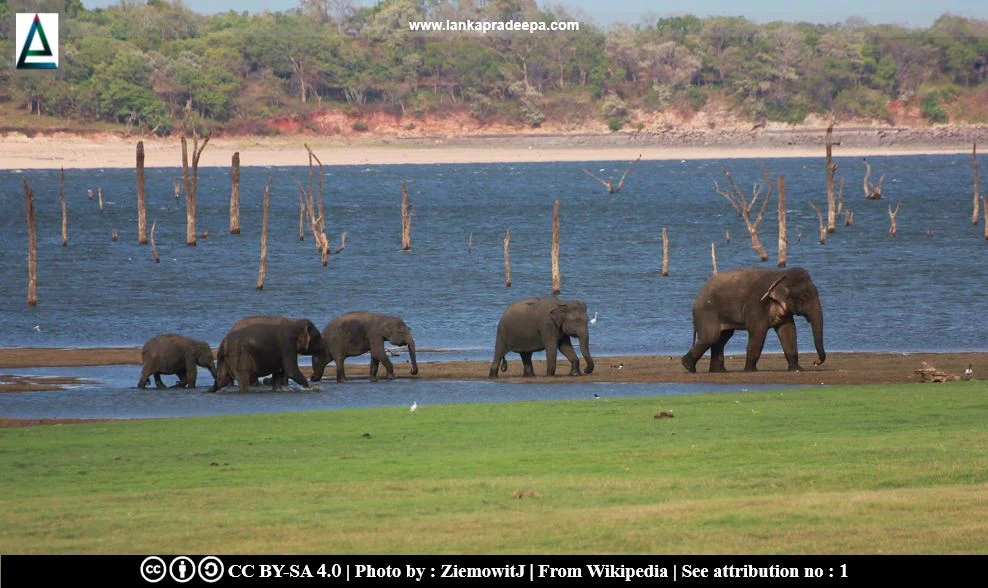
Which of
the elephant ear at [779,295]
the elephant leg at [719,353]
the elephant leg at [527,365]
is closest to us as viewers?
the elephant ear at [779,295]

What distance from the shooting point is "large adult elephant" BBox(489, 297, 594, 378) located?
29.2 m

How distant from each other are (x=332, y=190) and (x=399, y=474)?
125212mm

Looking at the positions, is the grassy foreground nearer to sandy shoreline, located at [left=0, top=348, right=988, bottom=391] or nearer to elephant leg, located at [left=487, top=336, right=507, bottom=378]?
sandy shoreline, located at [left=0, top=348, right=988, bottom=391]

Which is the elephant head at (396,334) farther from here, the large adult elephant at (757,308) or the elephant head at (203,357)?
the large adult elephant at (757,308)

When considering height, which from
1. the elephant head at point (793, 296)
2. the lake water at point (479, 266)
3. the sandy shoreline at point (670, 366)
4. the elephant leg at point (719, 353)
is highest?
the elephant head at point (793, 296)

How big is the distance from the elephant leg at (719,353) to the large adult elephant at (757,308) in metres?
0.04

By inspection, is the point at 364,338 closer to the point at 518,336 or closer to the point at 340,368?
the point at 340,368

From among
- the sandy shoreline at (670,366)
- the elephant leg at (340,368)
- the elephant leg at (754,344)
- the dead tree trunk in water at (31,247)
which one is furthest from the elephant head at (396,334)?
the dead tree trunk in water at (31,247)

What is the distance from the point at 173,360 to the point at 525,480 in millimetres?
15404

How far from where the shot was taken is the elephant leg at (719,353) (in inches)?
1145

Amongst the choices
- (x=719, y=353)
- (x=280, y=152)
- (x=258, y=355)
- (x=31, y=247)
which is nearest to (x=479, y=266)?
(x=31, y=247)

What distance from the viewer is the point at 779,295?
28125 millimetres

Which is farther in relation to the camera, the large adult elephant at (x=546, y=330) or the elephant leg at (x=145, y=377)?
the large adult elephant at (x=546, y=330)
